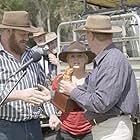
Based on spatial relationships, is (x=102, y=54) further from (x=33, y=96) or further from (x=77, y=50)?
(x=77, y=50)

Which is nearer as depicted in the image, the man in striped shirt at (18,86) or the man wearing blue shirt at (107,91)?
the man wearing blue shirt at (107,91)

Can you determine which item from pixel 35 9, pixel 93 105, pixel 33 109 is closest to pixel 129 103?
pixel 93 105

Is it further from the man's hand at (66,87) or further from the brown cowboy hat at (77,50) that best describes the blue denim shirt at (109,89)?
the brown cowboy hat at (77,50)

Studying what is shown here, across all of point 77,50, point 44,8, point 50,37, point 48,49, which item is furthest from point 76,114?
point 44,8

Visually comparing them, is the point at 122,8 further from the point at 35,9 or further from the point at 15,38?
the point at 35,9

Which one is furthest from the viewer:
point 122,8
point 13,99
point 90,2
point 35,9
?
point 35,9

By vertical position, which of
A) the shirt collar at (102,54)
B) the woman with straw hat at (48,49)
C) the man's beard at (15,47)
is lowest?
the woman with straw hat at (48,49)

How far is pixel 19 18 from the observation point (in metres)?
4.15

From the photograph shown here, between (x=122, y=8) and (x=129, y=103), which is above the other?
(x=122, y=8)

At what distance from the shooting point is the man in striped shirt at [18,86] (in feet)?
12.5

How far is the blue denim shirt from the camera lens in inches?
144

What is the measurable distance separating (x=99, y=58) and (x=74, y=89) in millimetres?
305

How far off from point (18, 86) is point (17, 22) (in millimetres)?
548

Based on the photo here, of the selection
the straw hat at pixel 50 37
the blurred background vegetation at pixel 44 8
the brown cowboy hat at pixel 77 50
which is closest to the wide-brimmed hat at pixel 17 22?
the brown cowboy hat at pixel 77 50
